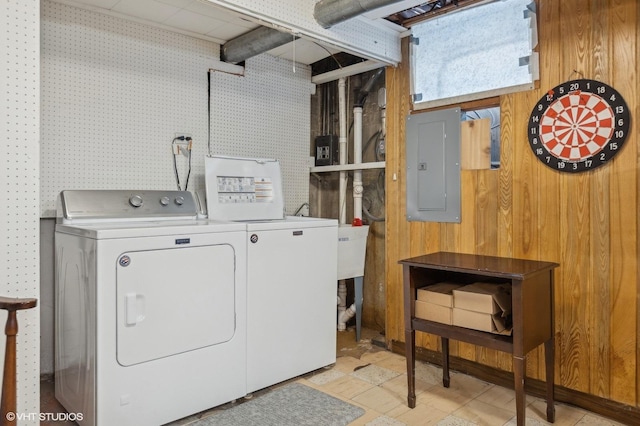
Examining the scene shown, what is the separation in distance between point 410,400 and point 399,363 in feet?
2.05

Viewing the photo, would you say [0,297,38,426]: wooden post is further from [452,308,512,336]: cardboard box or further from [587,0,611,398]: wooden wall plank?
[587,0,611,398]: wooden wall plank

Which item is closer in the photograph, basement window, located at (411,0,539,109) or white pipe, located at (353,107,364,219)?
basement window, located at (411,0,539,109)

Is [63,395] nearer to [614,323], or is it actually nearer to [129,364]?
[129,364]

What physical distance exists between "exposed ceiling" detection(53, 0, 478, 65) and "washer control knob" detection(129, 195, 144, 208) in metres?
1.20

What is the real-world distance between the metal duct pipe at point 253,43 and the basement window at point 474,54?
94 centimetres

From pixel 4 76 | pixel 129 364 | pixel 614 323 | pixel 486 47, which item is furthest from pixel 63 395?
pixel 486 47

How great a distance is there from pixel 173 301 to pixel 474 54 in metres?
2.33

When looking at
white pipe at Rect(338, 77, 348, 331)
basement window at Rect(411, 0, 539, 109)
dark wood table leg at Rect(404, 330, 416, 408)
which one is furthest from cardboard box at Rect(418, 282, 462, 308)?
white pipe at Rect(338, 77, 348, 331)

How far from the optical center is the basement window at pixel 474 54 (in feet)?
8.35

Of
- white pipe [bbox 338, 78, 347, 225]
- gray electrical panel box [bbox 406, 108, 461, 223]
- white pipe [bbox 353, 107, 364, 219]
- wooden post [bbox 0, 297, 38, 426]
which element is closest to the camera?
wooden post [bbox 0, 297, 38, 426]

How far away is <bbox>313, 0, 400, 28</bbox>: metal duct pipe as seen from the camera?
7.55 feet

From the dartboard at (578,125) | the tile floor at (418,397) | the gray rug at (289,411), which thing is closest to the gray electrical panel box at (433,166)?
the dartboard at (578,125)

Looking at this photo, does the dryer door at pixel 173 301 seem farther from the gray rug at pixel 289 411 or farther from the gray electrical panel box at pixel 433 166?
the gray electrical panel box at pixel 433 166

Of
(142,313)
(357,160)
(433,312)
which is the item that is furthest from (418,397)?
(357,160)
